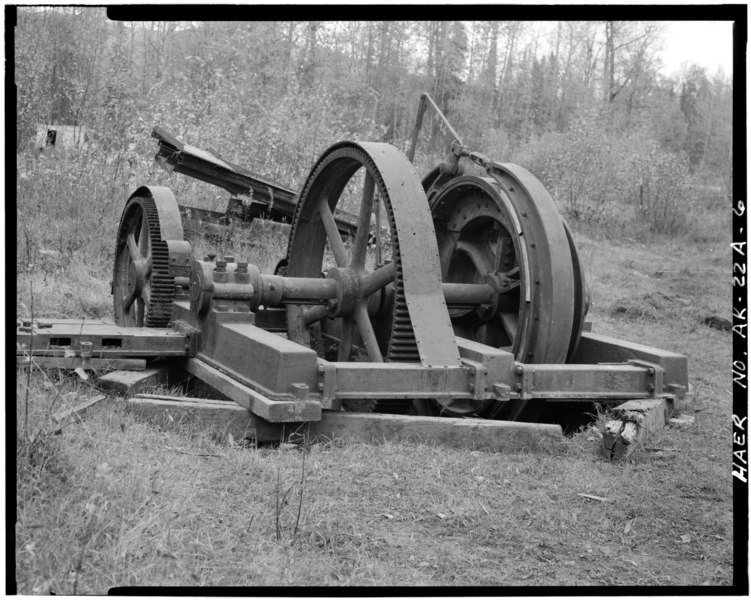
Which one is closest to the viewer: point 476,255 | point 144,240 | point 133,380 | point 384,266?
point 133,380

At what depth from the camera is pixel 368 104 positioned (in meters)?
20.2

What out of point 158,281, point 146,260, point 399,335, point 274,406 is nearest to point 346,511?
point 274,406

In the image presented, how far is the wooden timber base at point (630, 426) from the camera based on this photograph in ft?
15.2

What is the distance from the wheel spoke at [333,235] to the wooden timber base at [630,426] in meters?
2.28

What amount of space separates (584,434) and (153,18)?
343 cm

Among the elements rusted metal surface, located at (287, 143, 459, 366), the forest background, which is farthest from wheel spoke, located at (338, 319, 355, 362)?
the forest background

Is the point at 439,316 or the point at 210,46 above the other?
the point at 210,46

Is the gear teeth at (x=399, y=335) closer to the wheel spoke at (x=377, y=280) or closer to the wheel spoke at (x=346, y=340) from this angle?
the wheel spoke at (x=377, y=280)

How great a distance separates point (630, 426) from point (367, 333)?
1.87 m

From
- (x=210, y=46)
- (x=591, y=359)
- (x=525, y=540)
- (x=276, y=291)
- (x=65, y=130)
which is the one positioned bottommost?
(x=525, y=540)

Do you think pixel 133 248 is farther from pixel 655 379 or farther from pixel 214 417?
pixel 655 379

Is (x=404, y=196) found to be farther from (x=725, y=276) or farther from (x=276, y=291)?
(x=725, y=276)

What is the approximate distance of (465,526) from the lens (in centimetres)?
363

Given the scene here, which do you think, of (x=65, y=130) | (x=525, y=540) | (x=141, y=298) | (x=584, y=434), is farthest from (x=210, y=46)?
(x=525, y=540)
